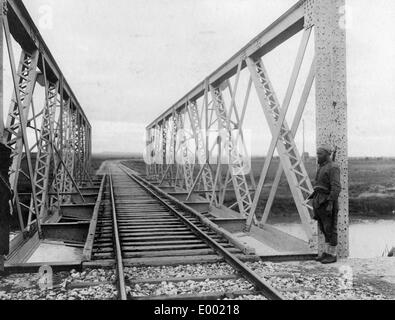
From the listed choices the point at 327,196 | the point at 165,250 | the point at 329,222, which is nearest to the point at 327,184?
the point at 327,196

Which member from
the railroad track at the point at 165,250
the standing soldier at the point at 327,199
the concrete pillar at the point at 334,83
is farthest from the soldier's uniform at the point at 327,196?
the railroad track at the point at 165,250

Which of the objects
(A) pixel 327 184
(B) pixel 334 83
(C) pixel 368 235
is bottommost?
(C) pixel 368 235

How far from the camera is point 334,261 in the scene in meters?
5.61

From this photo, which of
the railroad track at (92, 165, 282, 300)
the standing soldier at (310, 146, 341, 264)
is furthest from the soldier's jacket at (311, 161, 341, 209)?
the railroad track at (92, 165, 282, 300)

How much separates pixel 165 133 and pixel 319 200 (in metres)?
19.1

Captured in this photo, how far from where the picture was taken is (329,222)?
5.68m

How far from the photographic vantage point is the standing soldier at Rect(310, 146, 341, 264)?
552 centimetres

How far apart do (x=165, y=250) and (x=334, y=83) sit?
378 cm

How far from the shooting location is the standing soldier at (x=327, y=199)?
552 centimetres

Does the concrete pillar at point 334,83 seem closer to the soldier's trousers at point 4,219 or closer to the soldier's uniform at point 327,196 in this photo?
the soldier's uniform at point 327,196

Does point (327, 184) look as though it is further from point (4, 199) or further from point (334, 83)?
point (4, 199)

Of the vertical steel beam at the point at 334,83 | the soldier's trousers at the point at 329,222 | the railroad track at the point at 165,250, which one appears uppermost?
the vertical steel beam at the point at 334,83

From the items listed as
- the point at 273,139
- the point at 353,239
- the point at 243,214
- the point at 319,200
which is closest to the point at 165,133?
the point at 353,239

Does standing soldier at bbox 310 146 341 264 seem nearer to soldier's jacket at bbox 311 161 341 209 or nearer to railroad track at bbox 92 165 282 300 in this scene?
soldier's jacket at bbox 311 161 341 209
